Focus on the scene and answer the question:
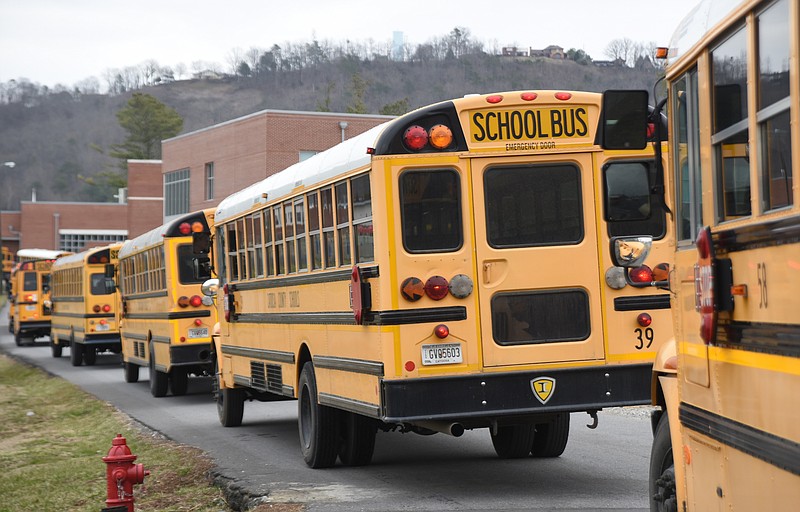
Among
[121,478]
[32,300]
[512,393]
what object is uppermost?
[32,300]

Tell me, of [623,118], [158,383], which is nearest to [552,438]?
[623,118]

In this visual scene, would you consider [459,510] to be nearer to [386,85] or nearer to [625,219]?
[625,219]

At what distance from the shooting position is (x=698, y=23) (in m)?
5.11

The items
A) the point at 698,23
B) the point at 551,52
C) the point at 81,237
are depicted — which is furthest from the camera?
the point at 551,52

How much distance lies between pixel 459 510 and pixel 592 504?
3.00 feet

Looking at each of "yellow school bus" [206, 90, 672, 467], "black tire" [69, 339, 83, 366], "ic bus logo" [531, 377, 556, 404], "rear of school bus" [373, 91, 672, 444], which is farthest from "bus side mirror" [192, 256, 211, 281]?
"black tire" [69, 339, 83, 366]

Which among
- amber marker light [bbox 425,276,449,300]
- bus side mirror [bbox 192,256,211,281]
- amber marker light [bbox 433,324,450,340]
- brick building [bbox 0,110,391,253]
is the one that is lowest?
amber marker light [bbox 433,324,450,340]

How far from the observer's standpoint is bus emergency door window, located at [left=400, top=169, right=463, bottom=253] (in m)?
8.86

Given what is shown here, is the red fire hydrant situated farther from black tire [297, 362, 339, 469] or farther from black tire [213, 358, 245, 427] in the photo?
black tire [213, 358, 245, 427]

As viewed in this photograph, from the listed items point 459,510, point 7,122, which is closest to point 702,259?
point 459,510

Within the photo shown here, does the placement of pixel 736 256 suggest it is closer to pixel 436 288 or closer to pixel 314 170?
pixel 436 288

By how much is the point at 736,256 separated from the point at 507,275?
14.1ft

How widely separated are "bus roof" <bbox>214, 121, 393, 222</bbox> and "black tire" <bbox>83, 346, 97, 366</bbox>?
619 inches

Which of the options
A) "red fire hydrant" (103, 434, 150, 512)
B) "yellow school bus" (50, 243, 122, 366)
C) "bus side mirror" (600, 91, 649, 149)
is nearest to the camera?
"bus side mirror" (600, 91, 649, 149)
